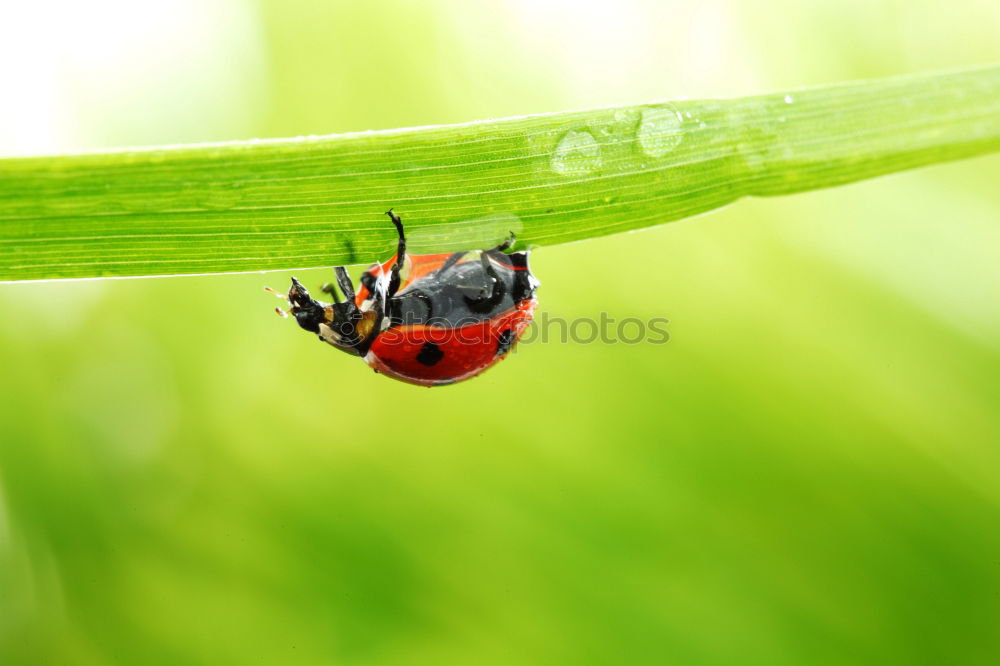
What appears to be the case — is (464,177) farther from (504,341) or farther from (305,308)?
(305,308)

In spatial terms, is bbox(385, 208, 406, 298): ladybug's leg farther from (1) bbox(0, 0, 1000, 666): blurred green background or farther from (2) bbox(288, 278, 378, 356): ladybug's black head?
(1) bbox(0, 0, 1000, 666): blurred green background

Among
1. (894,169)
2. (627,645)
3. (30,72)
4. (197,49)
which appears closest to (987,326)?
(894,169)

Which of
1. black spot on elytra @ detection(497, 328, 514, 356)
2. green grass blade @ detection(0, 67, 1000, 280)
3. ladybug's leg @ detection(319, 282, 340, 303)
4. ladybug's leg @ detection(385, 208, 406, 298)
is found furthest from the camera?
ladybug's leg @ detection(319, 282, 340, 303)

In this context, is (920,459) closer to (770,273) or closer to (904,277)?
(904,277)

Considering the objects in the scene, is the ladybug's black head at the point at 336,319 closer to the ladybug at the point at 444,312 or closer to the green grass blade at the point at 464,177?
the ladybug at the point at 444,312

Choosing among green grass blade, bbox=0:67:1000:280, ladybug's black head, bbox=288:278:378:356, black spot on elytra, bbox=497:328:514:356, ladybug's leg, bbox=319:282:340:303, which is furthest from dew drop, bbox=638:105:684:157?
ladybug's leg, bbox=319:282:340:303

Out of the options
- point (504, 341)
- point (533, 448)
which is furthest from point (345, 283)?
point (533, 448)
